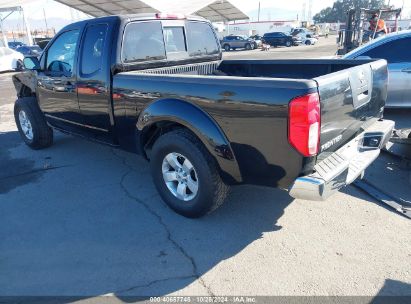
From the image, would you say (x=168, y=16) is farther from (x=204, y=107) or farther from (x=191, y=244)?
(x=191, y=244)

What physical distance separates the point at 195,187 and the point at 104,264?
1.07 m

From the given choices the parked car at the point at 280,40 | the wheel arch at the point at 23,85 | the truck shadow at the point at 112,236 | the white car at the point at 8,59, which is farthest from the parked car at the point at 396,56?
the parked car at the point at 280,40

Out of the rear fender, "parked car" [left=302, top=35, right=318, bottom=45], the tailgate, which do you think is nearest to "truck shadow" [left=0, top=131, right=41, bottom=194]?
the rear fender

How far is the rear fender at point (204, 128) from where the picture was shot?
296cm

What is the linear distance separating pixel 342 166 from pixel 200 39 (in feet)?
9.27

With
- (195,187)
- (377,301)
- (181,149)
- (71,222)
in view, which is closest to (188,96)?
(181,149)

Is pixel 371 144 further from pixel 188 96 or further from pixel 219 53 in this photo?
pixel 219 53

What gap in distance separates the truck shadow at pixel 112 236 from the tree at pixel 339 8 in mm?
123804

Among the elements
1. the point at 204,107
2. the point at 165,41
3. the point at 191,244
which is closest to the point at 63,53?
the point at 165,41

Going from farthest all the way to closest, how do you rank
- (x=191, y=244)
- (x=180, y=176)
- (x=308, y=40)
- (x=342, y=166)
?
(x=308, y=40)
(x=180, y=176)
(x=191, y=244)
(x=342, y=166)

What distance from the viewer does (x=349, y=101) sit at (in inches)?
116

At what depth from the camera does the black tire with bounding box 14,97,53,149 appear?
559 cm

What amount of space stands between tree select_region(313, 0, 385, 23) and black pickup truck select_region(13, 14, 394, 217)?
122908 millimetres

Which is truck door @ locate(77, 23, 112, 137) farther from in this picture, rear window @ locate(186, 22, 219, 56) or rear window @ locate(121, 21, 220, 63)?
rear window @ locate(186, 22, 219, 56)
